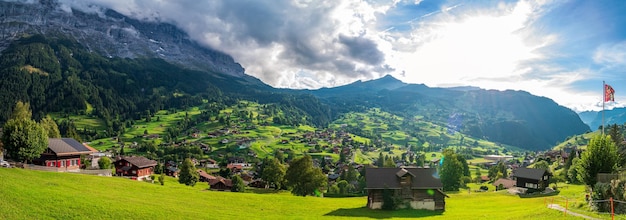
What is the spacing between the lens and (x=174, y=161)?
7101 inches

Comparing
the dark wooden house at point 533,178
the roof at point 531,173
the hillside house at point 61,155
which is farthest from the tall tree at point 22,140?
the roof at point 531,173

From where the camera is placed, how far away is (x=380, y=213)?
51.3m

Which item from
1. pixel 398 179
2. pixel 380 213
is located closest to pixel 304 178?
pixel 398 179

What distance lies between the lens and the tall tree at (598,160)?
45625 mm

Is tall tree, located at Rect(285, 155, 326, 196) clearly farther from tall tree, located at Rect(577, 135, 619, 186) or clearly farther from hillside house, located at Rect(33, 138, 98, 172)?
tall tree, located at Rect(577, 135, 619, 186)

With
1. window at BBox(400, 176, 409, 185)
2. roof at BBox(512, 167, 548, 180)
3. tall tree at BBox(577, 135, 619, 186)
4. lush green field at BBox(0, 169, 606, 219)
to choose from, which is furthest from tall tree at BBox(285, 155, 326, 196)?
roof at BBox(512, 167, 548, 180)

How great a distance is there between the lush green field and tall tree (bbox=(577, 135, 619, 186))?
10.1 meters

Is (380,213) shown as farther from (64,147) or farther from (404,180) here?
(64,147)

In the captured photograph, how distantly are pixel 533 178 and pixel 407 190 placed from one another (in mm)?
51726

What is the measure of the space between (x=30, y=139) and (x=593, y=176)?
8456 centimetres

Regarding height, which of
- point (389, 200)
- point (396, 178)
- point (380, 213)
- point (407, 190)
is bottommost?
point (380, 213)

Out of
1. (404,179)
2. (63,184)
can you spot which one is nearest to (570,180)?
(404,179)

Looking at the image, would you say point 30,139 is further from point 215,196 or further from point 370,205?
point 370,205

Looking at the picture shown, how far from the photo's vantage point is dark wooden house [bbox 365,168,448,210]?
182 ft
